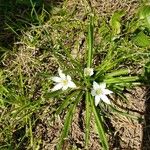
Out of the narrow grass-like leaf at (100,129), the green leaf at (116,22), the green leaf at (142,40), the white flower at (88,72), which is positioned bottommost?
the narrow grass-like leaf at (100,129)

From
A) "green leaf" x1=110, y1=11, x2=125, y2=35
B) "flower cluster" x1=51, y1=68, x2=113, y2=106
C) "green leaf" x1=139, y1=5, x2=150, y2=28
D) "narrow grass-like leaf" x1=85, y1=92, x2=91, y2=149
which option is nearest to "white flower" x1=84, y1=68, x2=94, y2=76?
"flower cluster" x1=51, y1=68, x2=113, y2=106

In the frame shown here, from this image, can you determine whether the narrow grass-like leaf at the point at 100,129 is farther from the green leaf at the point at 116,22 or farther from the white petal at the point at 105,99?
the green leaf at the point at 116,22

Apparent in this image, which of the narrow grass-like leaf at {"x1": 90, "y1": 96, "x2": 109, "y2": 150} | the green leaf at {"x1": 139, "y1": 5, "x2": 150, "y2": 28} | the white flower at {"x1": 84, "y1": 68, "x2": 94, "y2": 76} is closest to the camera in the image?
the narrow grass-like leaf at {"x1": 90, "y1": 96, "x2": 109, "y2": 150}

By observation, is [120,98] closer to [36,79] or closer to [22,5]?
[36,79]

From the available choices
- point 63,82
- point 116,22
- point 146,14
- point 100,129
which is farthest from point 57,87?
point 146,14

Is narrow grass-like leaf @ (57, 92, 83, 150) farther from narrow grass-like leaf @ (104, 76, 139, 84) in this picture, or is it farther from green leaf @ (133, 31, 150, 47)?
green leaf @ (133, 31, 150, 47)

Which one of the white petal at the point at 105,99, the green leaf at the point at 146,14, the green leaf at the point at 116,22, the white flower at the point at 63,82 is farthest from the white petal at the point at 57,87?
the green leaf at the point at 146,14

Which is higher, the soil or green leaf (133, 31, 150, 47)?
green leaf (133, 31, 150, 47)
